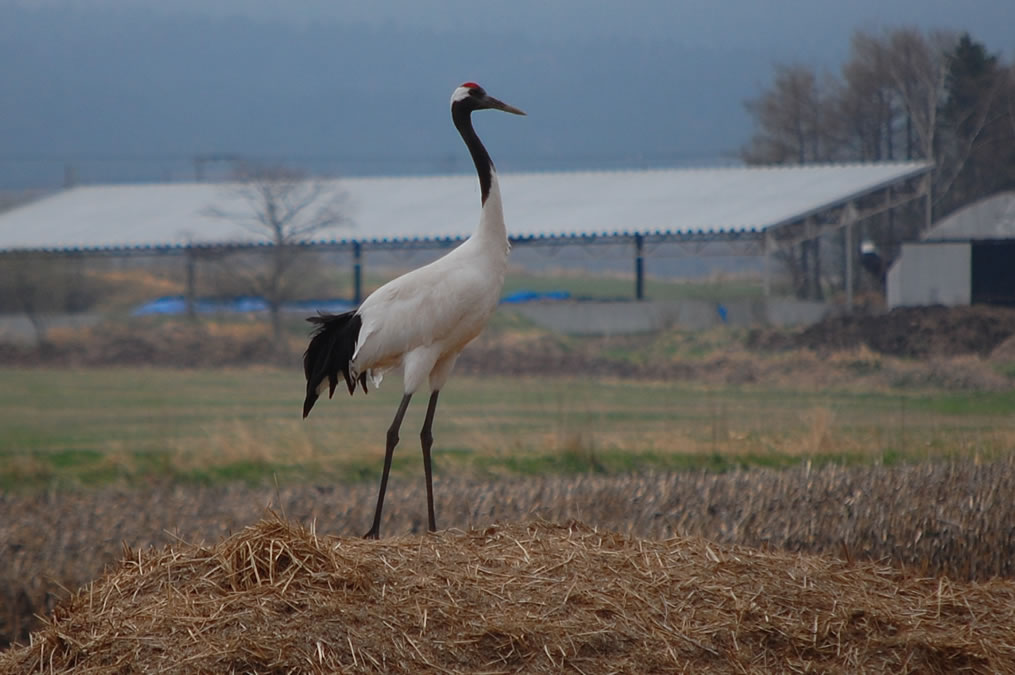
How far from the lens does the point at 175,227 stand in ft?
158

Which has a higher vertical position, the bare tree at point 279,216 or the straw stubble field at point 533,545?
the bare tree at point 279,216

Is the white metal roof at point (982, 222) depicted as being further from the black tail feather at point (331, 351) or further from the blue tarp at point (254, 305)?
the black tail feather at point (331, 351)

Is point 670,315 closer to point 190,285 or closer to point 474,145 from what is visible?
point 190,285

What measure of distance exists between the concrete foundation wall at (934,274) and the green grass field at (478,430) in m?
12.6

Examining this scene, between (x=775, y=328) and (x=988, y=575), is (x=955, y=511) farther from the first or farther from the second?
(x=775, y=328)

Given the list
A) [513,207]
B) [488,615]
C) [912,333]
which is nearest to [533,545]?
[488,615]

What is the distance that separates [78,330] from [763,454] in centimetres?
2813

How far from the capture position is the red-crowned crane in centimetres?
860

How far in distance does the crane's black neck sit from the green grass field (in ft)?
20.0

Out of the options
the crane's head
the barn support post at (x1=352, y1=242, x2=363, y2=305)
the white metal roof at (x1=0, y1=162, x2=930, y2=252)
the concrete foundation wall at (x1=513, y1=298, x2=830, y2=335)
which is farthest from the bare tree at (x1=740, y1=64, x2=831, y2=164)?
the crane's head

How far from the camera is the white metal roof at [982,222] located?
1490 inches

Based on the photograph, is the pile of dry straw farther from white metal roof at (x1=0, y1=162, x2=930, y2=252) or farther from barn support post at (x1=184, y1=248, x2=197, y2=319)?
barn support post at (x1=184, y1=248, x2=197, y2=319)

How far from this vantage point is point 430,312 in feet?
28.3

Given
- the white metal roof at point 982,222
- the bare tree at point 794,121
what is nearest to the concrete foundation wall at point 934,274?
the white metal roof at point 982,222
